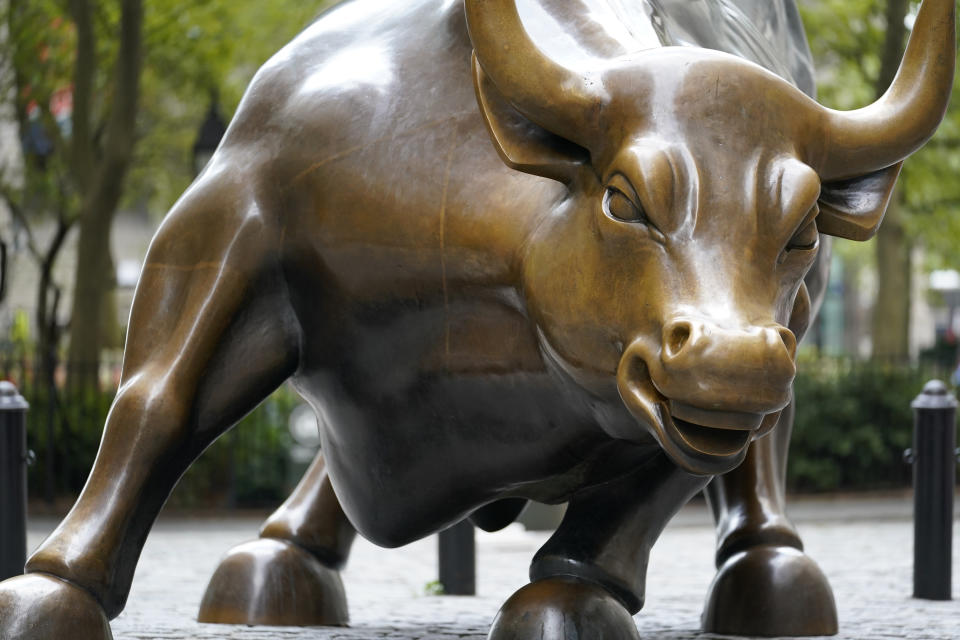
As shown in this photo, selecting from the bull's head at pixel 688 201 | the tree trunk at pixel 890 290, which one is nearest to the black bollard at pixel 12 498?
the bull's head at pixel 688 201

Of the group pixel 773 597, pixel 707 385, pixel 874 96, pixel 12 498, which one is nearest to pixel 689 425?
pixel 707 385

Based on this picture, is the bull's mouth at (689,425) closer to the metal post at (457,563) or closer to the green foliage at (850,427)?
the metal post at (457,563)

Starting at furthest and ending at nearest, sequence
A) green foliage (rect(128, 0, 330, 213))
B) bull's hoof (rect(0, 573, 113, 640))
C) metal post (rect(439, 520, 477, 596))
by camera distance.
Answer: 1. green foliage (rect(128, 0, 330, 213))
2. metal post (rect(439, 520, 477, 596))
3. bull's hoof (rect(0, 573, 113, 640))

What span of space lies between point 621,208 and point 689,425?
48 cm

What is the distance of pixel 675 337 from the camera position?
294 cm

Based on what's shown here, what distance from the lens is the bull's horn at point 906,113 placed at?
329 centimetres

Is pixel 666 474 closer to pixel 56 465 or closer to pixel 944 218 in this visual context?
pixel 56 465

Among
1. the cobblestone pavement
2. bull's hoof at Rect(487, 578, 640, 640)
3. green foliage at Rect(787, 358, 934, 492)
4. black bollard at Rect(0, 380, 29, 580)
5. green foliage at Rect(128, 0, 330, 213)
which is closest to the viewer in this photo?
bull's hoof at Rect(487, 578, 640, 640)

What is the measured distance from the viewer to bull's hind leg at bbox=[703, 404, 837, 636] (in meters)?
4.77

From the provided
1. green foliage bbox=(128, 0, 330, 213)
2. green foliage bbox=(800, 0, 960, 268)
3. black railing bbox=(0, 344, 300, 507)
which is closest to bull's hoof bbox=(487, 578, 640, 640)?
black railing bbox=(0, 344, 300, 507)

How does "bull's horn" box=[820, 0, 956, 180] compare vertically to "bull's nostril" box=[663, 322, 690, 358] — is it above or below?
above

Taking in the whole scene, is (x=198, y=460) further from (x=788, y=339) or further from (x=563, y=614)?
(x=788, y=339)

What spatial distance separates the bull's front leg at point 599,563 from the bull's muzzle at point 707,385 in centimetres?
75

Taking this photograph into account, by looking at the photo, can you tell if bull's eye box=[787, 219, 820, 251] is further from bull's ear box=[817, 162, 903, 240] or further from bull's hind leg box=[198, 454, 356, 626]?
bull's hind leg box=[198, 454, 356, 626]
